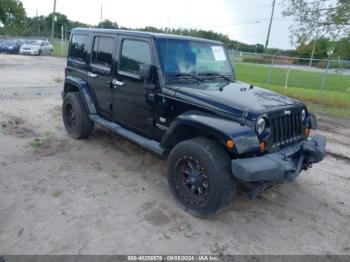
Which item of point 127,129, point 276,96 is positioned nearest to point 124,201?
point 127,129

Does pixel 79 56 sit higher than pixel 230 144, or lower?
higher

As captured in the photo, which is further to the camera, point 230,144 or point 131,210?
point 131,210

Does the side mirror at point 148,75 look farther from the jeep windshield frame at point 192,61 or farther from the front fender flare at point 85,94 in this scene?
the front fender flare at point 85,94

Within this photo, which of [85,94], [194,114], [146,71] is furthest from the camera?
[85,94]

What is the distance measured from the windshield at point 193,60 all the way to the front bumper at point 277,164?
1.51 m

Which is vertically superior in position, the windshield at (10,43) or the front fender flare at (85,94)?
the windshield at (10,43)

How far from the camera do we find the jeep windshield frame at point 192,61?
13.8 ft

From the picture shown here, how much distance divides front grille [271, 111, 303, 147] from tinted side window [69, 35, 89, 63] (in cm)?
355

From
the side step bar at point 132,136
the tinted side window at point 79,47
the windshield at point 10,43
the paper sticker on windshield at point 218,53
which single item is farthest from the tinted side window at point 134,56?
the windshield at point 10,43

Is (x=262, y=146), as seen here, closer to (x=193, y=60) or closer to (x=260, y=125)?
(x=260, y=125)

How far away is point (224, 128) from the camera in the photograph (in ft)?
10.9

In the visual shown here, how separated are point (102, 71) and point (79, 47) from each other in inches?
40.6

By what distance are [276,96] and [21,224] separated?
333 cm

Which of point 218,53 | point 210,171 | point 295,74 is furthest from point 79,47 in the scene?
point 295,74
